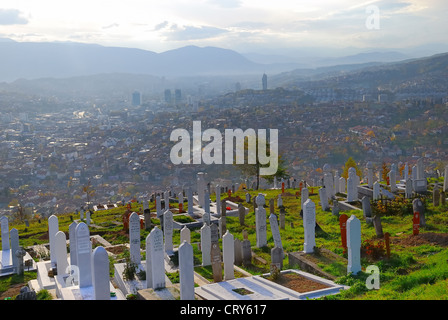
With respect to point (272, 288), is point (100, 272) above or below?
above

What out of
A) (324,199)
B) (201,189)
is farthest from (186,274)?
(201,189)

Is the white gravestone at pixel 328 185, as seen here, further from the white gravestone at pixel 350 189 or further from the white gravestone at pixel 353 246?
the white gravestone at pixel 353 246

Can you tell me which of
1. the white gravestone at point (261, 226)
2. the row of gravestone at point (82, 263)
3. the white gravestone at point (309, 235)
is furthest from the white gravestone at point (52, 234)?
the white gravestone at point (309, 235)

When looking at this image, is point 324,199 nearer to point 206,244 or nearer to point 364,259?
point 206,244

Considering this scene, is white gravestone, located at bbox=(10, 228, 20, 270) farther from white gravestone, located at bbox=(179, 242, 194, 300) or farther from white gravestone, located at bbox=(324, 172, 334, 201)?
white gravestone, located at bbox=(324, 172, 334, 201)
